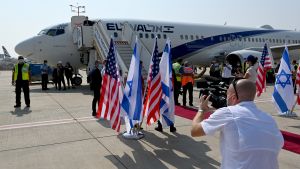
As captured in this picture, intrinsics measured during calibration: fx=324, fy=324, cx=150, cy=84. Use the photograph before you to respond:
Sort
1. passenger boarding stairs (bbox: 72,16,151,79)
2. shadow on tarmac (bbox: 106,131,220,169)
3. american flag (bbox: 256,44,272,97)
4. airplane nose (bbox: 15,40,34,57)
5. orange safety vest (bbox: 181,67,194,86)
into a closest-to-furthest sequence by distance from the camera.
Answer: shadow on tarmac (bbox: 106,131,220,169) → orange safety vest (bbox: 181,67,194,86) → american flag (bbox: 256,44,272,97) → passenger boarding stairs (bbox: 72,16,151,79) → airplane nose (bbox: 15,40,34,57)

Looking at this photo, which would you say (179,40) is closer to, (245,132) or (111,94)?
(111,94)

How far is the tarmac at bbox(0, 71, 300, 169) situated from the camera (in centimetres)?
566

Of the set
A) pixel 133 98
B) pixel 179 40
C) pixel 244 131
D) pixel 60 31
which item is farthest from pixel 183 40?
pixel 244 131

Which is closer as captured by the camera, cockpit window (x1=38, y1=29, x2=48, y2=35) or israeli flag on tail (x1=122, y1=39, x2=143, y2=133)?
israeli flag on tail (x1=122, y1=39, x2=143, y2=133)

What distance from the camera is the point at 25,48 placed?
17.7m

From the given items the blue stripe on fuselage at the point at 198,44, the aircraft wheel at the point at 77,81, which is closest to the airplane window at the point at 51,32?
the aircraft wheel at the point at 77,81

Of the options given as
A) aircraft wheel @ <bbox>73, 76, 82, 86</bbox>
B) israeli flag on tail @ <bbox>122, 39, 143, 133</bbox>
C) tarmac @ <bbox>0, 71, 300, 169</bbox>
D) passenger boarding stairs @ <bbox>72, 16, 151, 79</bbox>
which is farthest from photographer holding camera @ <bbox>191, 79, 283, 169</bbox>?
aircraft wheel @ <bbox>73, 76, 82, 86</bbox>

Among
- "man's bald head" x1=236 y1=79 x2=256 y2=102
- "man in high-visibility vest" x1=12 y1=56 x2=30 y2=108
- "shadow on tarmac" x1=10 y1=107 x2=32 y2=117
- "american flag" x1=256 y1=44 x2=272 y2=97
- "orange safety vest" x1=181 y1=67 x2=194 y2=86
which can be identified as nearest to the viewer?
"man's bald head" x1=236 y1=79 x2=256 y2=102

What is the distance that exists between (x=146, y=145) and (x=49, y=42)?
12882mm

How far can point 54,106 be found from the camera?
469 inches

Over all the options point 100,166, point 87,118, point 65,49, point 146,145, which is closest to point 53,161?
point 100,166

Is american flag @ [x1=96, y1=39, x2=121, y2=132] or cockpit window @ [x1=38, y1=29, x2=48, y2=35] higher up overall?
cockpit window @ [x1=38, y1=29, x2=48, y2=35]

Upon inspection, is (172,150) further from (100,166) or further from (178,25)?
(178,25)

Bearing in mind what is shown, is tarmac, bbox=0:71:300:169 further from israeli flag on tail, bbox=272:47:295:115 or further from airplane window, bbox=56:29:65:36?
airplane window, bbox=56:29:65:36
